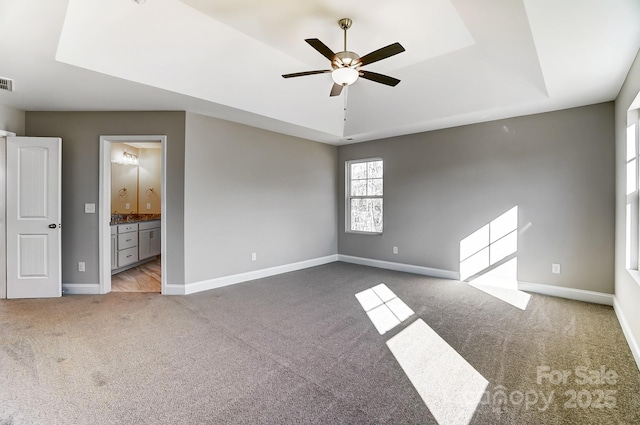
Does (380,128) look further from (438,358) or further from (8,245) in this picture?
(8,245)

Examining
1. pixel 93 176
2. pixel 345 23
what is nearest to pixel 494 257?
pixel 345 23

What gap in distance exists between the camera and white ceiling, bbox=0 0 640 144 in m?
2.36

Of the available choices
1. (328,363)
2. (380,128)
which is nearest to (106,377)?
(328,363)

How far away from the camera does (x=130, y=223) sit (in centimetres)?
541

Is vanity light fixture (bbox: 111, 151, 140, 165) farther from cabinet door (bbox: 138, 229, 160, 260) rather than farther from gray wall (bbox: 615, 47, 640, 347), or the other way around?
gray wall (bbox: 615, 47, 640, 347)

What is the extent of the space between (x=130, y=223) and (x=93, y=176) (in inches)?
60.7

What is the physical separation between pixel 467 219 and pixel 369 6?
3.38 m

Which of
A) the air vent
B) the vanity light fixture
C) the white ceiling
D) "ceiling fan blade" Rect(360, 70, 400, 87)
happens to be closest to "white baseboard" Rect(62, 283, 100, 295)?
the white ceiling

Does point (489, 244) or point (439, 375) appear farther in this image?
point (489, 244)

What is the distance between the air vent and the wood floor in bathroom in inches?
105

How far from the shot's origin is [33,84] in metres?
3.17

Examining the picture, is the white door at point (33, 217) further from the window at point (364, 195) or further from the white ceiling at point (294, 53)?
the window at point (364, 195)

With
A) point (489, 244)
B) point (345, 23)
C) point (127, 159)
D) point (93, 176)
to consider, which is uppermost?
point (345, 23)

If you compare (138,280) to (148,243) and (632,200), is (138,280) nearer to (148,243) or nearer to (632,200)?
(148,243)
